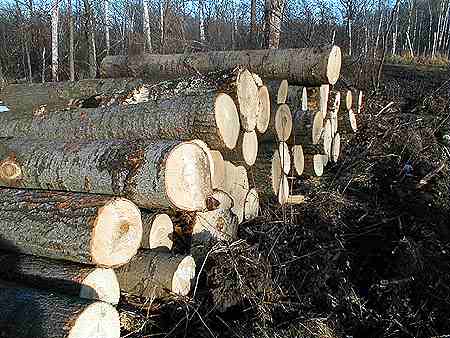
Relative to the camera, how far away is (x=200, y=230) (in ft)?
12.3

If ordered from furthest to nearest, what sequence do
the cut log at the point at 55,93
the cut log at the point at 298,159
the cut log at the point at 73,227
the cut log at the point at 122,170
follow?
the cut log at the point at 298,159 < the cut log at the point at 55,93 < the cut log at the point at 122,170 < the cut log at the point at 73,227

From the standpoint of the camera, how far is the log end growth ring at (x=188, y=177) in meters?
3.12

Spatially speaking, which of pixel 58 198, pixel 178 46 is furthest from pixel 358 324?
pixel 178 46

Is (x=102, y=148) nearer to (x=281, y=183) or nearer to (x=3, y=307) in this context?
(x=3, y=307)

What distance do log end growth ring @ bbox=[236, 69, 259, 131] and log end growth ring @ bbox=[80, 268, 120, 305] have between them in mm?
1787

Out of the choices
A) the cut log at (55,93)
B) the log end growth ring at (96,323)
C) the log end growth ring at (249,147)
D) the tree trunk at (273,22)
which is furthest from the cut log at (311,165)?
the tree trunk at (273,22)

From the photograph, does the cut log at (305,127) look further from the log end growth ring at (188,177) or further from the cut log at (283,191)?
the log end growth ring at (188,177)

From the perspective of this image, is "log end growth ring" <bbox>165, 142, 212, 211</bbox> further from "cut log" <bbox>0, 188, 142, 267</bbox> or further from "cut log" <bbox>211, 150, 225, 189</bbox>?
"cut log" <bbox>211, 150, 225, 189</bbox>

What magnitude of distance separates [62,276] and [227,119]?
1.75 metres

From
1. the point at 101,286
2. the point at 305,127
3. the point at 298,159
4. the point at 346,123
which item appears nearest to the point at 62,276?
the point at 101,286

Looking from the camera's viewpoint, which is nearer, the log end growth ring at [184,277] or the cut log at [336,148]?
the log end growth ring at [184,277]

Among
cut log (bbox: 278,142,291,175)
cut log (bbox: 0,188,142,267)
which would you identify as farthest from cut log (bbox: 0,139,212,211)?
cut log (bbox: 278,142,291,175)

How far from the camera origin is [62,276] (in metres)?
2.83

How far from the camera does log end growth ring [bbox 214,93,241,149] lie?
366 cm
